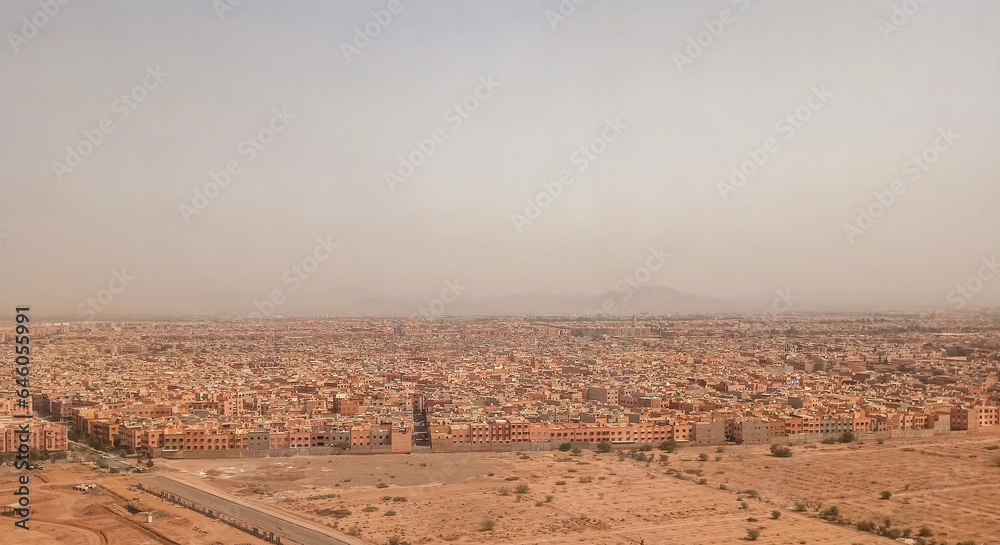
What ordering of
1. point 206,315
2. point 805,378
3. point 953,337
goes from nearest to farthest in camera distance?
1. point 953,337
2. point 805,378
3. point 206,315

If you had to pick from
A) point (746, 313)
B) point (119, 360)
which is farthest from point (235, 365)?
point (746, 313)

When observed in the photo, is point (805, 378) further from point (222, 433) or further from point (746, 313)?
point (746, 313)

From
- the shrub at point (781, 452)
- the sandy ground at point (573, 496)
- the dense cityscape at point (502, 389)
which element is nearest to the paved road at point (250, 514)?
the sandy ground at point (573, 496)

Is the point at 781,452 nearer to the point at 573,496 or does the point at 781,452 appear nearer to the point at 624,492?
the point at 624,492

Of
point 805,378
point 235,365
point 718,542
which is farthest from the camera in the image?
point 235,365

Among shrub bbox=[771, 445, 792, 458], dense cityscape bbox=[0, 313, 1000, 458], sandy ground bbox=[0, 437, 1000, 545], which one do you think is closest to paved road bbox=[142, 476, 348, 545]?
sandy ground bbox=[0, 437, 1000, 545]

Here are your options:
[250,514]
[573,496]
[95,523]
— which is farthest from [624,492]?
[95,523]

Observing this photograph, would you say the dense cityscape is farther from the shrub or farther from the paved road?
the paved road

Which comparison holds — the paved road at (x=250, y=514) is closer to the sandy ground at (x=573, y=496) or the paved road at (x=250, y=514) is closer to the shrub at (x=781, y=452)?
the sandy ground at (x=573, y=496)
